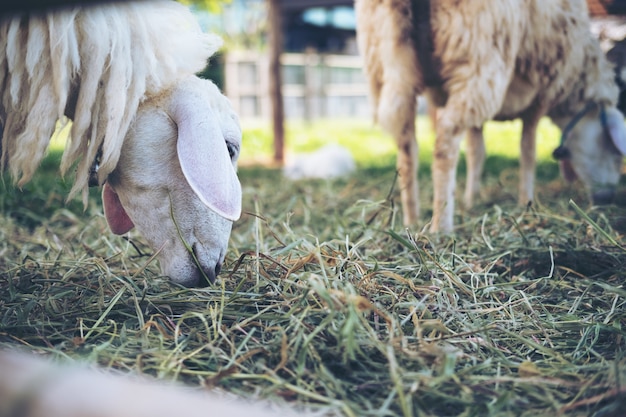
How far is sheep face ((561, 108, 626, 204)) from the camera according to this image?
4160mm

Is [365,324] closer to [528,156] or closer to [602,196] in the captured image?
[602,196]

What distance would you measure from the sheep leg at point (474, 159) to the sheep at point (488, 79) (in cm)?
41

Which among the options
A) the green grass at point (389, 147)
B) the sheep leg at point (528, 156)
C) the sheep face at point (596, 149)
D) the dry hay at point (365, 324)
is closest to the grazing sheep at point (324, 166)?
the green grass at point (389, 147)

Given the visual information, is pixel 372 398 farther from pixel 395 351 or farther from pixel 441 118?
pixel 441 118

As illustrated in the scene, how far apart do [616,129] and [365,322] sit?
10.9ft

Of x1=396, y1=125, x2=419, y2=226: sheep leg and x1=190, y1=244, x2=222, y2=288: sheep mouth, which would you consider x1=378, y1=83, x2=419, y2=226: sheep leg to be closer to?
x1=396, y1=125, x2=419, y2=226: sheep leg

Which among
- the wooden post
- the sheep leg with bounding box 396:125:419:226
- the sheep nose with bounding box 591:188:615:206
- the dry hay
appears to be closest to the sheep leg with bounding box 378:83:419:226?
the sheep leg with bounding box 396:125:419:226

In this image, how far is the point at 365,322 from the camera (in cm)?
164

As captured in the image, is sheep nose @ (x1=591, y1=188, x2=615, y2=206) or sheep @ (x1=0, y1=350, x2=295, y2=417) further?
sheep nose @ (x1=591, y1=188, x2=615, y2=206)

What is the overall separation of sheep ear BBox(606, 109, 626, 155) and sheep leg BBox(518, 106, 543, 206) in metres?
0.47

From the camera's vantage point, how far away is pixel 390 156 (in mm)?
7637

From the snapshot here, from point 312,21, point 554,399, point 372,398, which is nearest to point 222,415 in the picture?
point 372,398

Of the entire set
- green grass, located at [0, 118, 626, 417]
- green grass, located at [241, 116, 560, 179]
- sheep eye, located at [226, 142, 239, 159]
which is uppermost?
sheep eye, located at [226, 142, 239, 159]

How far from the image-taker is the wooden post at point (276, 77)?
8.49 metres
